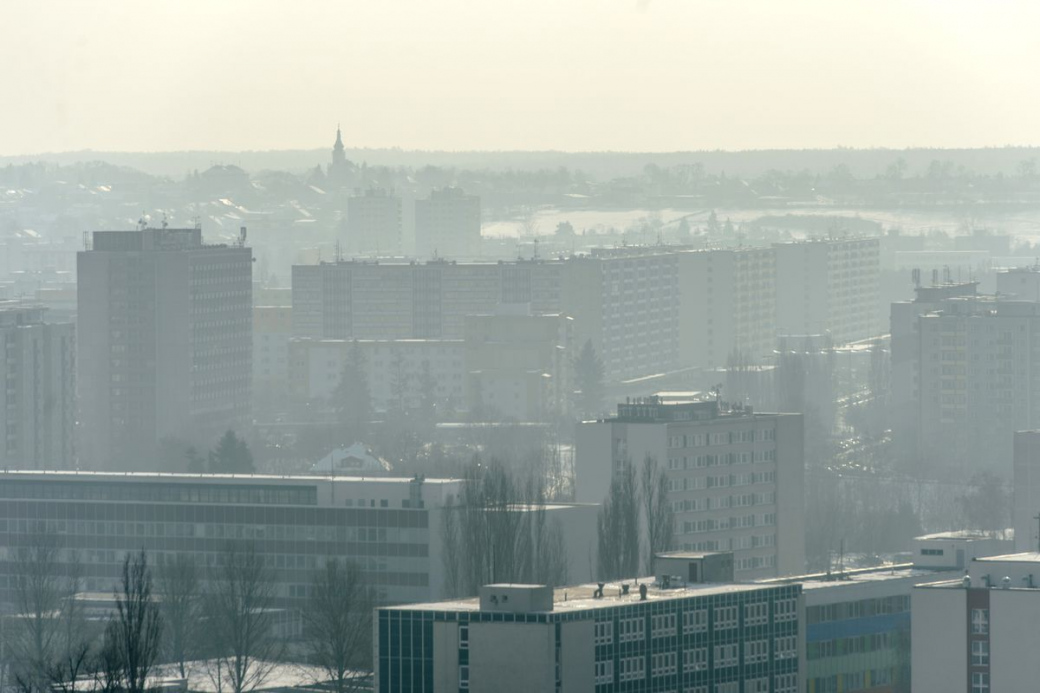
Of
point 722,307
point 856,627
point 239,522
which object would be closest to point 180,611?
point 239,522

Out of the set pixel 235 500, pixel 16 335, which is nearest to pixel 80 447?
pixel 16 335

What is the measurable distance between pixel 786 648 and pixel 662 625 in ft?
6.97

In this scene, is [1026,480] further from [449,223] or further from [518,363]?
[449,223]

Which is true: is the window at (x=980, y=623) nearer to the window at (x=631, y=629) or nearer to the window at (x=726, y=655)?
the window at (x=726, y=655)

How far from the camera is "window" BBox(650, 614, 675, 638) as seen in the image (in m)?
27.5

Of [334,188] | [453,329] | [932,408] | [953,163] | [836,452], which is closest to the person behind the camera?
[836,452]

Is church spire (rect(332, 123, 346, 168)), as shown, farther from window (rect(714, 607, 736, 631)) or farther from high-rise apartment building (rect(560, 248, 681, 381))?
window (rect(714, 607, 736, 631))

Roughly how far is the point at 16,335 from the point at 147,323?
5.21 m

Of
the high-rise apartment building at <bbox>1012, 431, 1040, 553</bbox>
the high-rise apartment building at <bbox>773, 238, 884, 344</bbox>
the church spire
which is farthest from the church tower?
the high-rise apartment building at <bbox>1012, 431, 1040, 553</bbox>

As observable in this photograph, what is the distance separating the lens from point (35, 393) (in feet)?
198

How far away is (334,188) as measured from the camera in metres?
174

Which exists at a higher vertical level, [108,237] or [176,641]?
[108,237]

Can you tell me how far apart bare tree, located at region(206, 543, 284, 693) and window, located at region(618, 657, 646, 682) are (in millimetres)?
5312

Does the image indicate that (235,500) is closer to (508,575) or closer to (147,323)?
(508,575)
